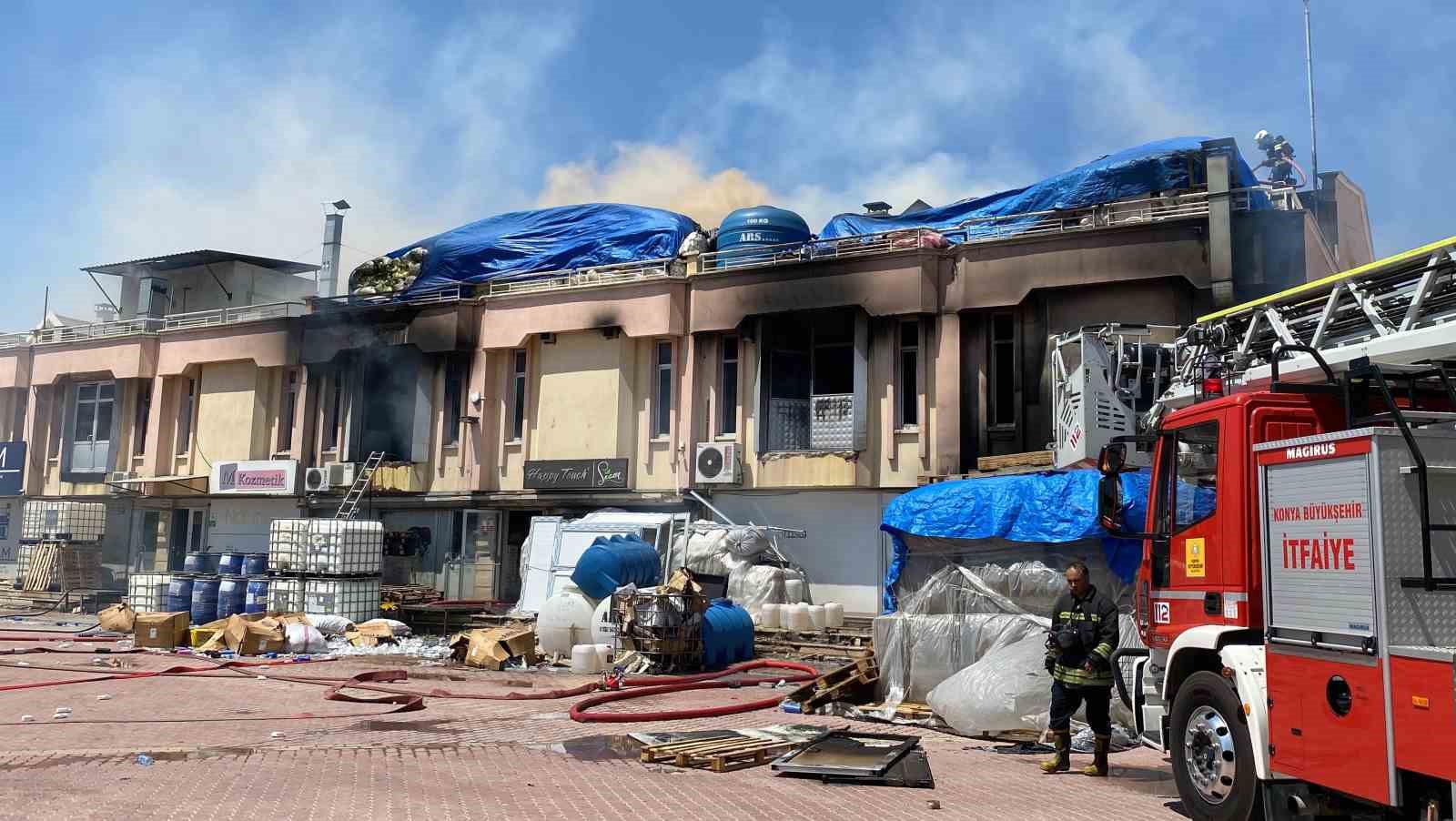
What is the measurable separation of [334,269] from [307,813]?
31725 millimetres

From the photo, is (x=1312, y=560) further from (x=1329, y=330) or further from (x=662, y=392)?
(x=662, y=392)

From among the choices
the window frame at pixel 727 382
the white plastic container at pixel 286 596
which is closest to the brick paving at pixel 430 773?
the white plastic container at pixel 286 596

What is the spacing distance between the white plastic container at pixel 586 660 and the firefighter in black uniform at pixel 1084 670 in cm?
855

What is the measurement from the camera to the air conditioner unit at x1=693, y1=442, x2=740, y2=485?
78.6 feet

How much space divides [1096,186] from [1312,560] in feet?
57.8

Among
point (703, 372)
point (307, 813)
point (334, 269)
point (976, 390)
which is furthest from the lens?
point (334, 269)

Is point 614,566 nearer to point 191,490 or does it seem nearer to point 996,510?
point 996,510

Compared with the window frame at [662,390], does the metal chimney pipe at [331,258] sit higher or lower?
higher

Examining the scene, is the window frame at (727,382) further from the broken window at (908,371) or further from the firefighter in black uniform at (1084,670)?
the firefighter in black uniform at (1084,670)

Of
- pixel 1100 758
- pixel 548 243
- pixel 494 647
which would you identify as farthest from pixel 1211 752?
pixel 548 243

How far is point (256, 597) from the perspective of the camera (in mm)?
22250

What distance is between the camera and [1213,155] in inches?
806

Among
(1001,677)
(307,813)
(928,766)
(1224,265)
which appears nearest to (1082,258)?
(1224,265)

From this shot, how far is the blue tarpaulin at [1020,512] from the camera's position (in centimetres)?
1275
